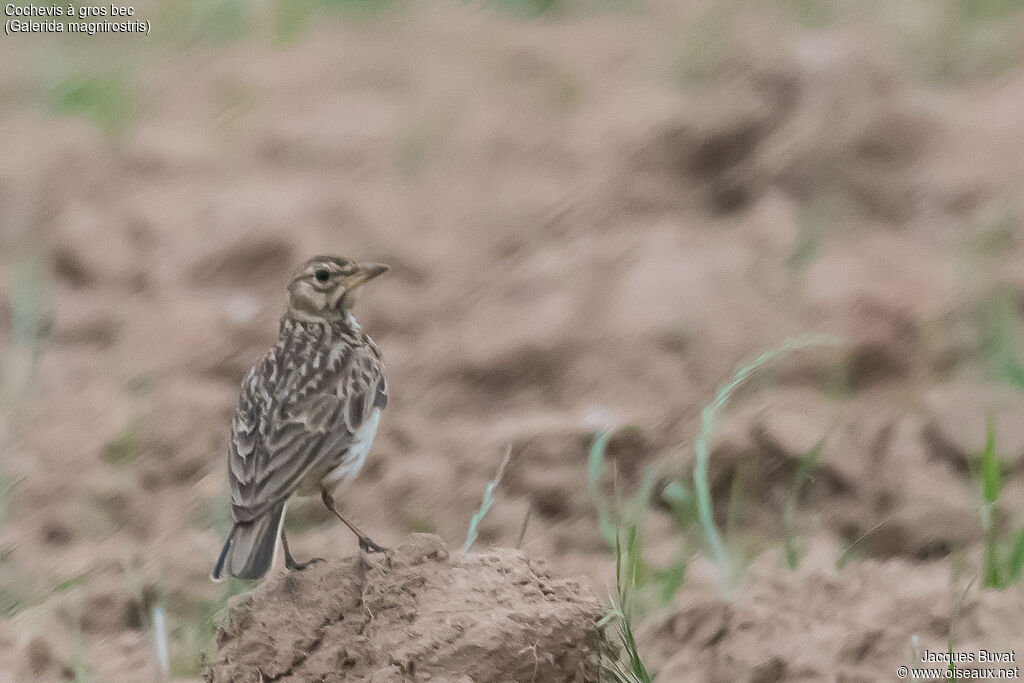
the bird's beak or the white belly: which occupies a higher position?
the bird's beak

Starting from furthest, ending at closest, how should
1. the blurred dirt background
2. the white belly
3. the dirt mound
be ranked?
the blurred dirt background < the white belly < the dirt mound

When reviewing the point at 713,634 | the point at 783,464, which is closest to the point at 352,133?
the point at 783,464

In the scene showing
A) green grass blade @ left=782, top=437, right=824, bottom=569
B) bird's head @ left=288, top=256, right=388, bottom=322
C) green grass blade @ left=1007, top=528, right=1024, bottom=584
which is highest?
bird's head @ left=288, top=256, right=388, bottom=322

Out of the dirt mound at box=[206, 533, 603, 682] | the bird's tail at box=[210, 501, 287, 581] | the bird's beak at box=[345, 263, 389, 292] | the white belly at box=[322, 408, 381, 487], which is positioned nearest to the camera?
the dirt mound at box=[206, 533, 603, 682]

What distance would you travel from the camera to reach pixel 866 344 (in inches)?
217

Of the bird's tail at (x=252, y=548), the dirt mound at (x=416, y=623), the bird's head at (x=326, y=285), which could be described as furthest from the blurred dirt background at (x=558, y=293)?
the bird's head at (x=326, y=285)

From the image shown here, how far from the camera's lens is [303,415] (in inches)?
146

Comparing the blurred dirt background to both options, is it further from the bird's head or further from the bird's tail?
the bird's head

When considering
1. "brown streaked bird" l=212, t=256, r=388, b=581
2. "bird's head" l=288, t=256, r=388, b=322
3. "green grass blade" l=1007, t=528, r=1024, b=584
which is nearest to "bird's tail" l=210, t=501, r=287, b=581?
"brown streaked bird" l=212, t=256, r=388, b=581

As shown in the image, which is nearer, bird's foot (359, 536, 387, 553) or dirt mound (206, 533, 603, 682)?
dirt mound (206, 533, 603, 682)

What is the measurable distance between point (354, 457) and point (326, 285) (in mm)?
603

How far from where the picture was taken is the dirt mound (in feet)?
10.3

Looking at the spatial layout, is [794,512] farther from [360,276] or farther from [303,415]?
[303,415]

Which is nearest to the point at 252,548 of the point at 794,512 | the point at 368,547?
the point at 368,547
